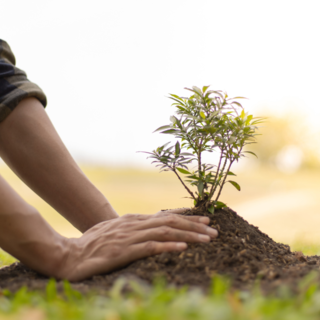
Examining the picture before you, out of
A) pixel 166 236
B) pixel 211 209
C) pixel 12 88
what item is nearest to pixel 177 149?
pixel 211 209

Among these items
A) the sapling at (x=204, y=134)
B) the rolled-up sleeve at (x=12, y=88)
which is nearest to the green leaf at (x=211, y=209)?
the sapling at (x=204, y=134)

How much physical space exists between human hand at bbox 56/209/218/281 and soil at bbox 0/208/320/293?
5 centimetres

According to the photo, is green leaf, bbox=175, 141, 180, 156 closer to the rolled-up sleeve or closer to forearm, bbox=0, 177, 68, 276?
forearm, bbox=0, 177, 68, 276

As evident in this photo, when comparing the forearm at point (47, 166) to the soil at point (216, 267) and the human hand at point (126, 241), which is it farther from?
the soil at point (216, 267)

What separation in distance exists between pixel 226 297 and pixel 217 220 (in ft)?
3.48

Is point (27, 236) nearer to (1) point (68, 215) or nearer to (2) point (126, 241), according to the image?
(2) point (126, 241)

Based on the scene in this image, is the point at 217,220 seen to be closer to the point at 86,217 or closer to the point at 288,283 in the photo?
the point at 288,283

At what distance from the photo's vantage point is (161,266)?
157 centimetres

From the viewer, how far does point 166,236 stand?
1.74m

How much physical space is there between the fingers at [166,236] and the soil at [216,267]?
0.04 metres

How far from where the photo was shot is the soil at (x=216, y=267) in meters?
1.38

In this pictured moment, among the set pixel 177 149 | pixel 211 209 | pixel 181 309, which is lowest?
pixel 181 309

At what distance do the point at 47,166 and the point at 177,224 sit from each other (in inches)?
40.1

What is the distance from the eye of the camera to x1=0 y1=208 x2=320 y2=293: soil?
138 cm
